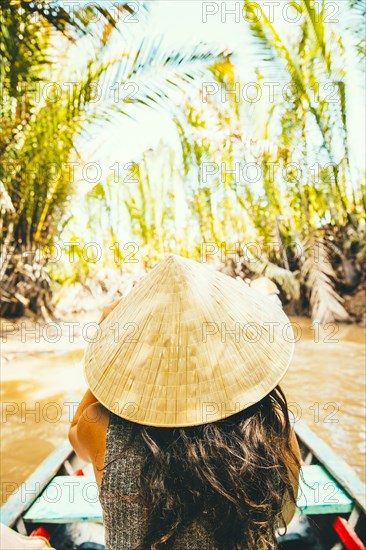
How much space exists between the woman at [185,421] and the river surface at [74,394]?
2432 mm

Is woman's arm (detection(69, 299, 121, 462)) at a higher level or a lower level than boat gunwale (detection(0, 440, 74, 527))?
higher

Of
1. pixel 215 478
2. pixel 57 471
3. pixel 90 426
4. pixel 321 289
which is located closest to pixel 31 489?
pixel 57 471

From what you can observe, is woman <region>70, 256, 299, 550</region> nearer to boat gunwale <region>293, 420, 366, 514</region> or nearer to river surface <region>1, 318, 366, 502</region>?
boat gunwale <region>293, 420, 366, 514</region>

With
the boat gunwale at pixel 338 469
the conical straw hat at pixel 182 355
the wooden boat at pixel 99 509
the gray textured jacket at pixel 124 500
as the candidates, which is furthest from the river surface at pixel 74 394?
the conical straw hat at pixel 182 355

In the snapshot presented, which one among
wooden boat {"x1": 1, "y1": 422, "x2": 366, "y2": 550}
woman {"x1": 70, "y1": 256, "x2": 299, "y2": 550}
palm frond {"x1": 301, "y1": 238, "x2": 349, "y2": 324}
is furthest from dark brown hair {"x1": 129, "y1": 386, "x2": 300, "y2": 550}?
palm frond {"x1": 301, "y1": 238, "x2": 349, "y2": 324}

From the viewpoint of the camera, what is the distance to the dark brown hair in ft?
2.19

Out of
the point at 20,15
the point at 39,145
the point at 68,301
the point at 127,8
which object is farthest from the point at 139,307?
the point at 68,301

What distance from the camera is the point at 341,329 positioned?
6980 mm

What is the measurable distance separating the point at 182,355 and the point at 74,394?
169 inches

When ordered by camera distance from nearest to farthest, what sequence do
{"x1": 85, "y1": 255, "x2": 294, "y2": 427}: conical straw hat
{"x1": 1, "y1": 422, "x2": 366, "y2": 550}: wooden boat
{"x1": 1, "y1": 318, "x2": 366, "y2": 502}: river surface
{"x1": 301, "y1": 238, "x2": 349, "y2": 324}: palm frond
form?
{"x1": 85, "y1": 255, "x2": 294, "y2": 427}: conical straw hat, {"x1": 1, "y1": 422, "x2": 366, "y2": 550}: wooden boat, {"x1": 1, "y1": 318, "x2": 366, "y2": 502}: river surface, {"x1": 301, "y1": 238, "x2": 349, "y2": 324}: palm frond

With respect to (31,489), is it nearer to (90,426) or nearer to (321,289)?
(90,426)

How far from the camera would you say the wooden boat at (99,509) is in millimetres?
1637

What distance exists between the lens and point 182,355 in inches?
26.4

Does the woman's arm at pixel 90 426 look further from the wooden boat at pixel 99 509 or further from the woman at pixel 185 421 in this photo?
the wooden boat at pixel 99 509
